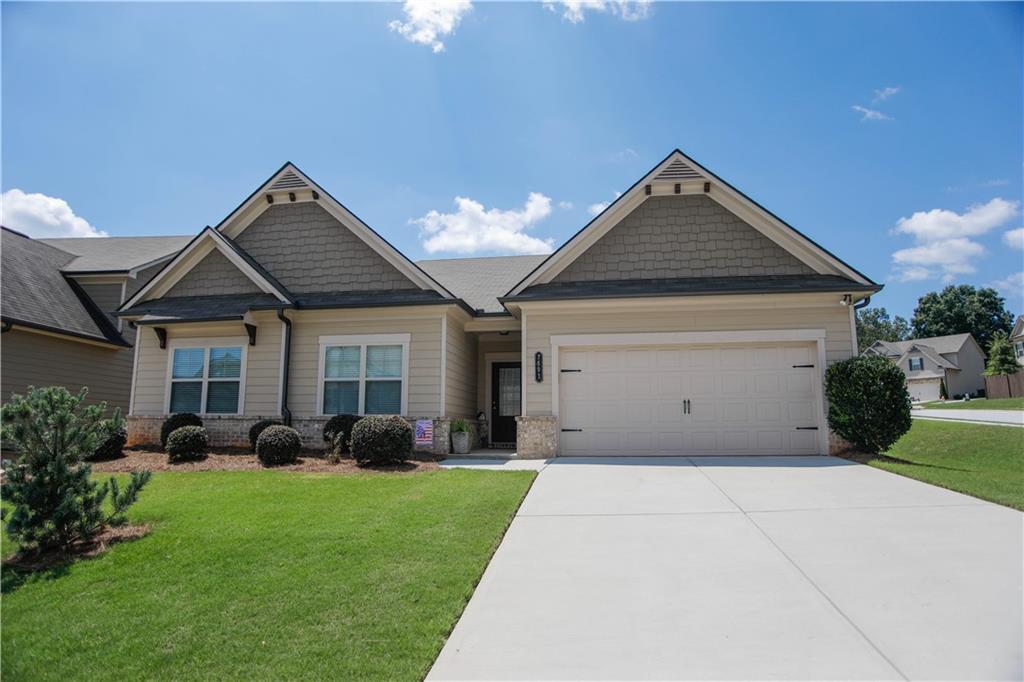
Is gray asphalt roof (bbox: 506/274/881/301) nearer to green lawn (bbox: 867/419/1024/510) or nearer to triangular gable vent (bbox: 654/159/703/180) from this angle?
triangular gable vent (bbox: 654/159/703/180)

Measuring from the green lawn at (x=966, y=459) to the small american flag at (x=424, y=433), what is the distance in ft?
27.9

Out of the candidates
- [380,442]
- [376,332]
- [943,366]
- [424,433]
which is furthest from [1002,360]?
[380,442]

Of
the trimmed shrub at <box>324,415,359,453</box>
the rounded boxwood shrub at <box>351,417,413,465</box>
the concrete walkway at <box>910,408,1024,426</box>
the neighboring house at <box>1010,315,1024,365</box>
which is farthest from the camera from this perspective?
the neighboring house at <box>1010,315,1024,365</box>

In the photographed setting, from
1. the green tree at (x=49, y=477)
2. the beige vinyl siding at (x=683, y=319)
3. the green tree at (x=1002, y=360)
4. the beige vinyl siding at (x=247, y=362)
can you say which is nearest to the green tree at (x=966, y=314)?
the green tree at (x=1002, y=360)

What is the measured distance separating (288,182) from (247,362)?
15.4 feet

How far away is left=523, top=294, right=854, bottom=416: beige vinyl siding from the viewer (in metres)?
11.3

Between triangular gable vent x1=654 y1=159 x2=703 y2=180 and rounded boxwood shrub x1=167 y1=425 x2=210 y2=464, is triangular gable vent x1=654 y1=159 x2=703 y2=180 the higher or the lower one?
the higher one

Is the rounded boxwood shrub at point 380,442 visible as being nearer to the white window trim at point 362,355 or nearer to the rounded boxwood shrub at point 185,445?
the white window trim at point 362,355

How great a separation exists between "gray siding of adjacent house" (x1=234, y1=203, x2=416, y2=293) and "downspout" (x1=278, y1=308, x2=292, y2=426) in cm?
112

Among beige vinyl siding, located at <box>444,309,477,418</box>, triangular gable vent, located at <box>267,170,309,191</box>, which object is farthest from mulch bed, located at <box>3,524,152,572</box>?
triangular gable vent, located at <box>267,170,309,191</box>

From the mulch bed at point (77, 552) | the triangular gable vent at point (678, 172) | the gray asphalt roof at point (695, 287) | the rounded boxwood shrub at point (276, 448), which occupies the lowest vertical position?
the mulch bed at point (77, 552)

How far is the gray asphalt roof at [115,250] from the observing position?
1745 cm

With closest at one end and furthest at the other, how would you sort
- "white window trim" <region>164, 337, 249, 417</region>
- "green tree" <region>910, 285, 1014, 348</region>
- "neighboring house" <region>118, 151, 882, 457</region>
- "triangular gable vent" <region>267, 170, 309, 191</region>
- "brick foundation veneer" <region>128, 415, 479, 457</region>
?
"neighboring house" <region>118, 151, 882, 457</region> < "brick foundation veneer" <region>128, 415, 479, 457</region> < "white window trim" <region>164, 337, 249, 417</region> < "triangular gable vent" <region>267, 170, 309, 191</region> < "green tree" <region>910, 285, 1014, 348</region>

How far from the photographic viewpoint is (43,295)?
50.2ft
